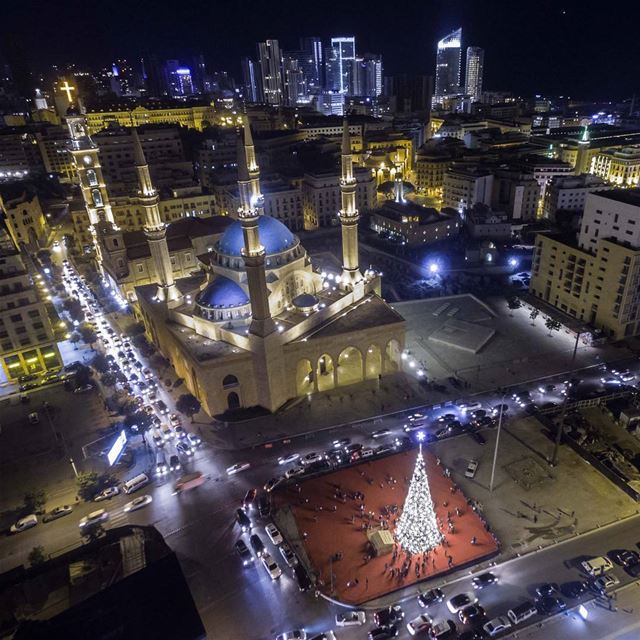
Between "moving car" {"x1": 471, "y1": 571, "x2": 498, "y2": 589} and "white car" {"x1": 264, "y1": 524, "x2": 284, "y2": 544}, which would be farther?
"white car" {"x1": 264, "y1": 524, "x2": 284, "y2": 544}

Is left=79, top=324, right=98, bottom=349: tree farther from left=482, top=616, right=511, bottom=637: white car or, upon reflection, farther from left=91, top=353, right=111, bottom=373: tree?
left=482, top=616, right=511, bottom=637: white car

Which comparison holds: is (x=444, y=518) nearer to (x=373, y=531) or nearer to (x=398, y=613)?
(x=373, y=531)

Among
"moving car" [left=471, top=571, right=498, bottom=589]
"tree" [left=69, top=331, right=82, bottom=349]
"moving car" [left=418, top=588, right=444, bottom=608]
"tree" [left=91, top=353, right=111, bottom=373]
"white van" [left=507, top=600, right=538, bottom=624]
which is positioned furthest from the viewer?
"tree" [left=69, top=331, right=82, bottom=349]

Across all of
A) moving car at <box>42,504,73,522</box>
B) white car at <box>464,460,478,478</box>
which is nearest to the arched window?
moving car at <box>42,504,73,522</box>

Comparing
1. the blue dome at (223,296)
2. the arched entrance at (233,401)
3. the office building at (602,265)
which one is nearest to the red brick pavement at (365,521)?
the arched entrance at (233,401)

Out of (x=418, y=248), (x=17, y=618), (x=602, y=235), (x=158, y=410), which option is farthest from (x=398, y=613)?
(x=418, y=248)

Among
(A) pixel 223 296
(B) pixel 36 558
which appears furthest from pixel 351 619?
(A) pixel 223 296

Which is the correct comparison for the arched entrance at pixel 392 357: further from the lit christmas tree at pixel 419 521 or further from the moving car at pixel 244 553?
the moving car at pixel 244 553
